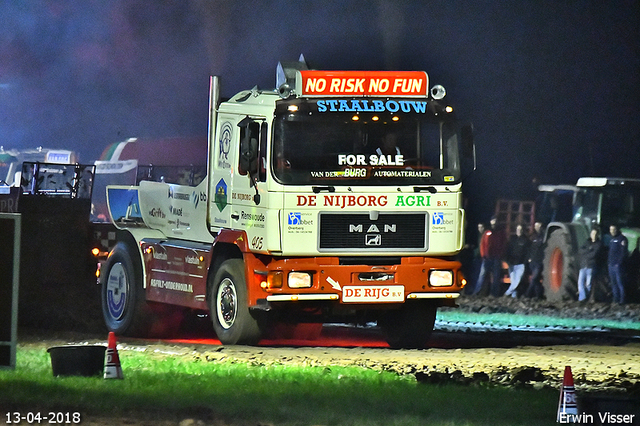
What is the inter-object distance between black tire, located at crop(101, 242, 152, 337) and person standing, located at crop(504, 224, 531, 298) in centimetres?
836

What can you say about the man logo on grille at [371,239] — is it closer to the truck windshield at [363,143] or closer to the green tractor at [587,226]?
the truck windshield at [363,143]

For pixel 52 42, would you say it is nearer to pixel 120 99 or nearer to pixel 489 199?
pixel 120 99

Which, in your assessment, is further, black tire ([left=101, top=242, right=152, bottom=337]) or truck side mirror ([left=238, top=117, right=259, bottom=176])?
black tire ([left=101, top=242, right=152, bottom=337])

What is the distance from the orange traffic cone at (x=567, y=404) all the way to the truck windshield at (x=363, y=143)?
16.6ft

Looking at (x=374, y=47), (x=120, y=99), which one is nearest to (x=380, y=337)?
(x=374, y=47)

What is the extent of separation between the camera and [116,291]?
57.1 ft

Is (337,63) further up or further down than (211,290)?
further up

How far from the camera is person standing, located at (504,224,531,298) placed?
23016 millimetres

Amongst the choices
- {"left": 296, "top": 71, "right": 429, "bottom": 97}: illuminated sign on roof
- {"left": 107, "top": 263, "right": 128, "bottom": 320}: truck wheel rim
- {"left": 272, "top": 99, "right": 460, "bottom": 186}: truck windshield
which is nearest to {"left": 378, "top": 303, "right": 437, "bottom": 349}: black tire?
{"left": 272, "top": 99, "right": 460, "bottom": 186}: truck windshield

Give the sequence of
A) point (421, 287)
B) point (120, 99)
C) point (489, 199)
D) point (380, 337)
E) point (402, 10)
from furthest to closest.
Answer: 1. point (120, 99)
2. point (402, 10)
3. point (489, 199)
4. point (380, 337)
5. point (421, 287)

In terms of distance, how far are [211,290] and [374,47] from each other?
58.7 feet

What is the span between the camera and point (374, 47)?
32.1m

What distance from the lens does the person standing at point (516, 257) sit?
23016 mm

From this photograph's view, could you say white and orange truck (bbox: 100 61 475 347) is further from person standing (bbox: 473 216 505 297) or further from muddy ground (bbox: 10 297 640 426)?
person standing (bbox: 473 216 505 297)
